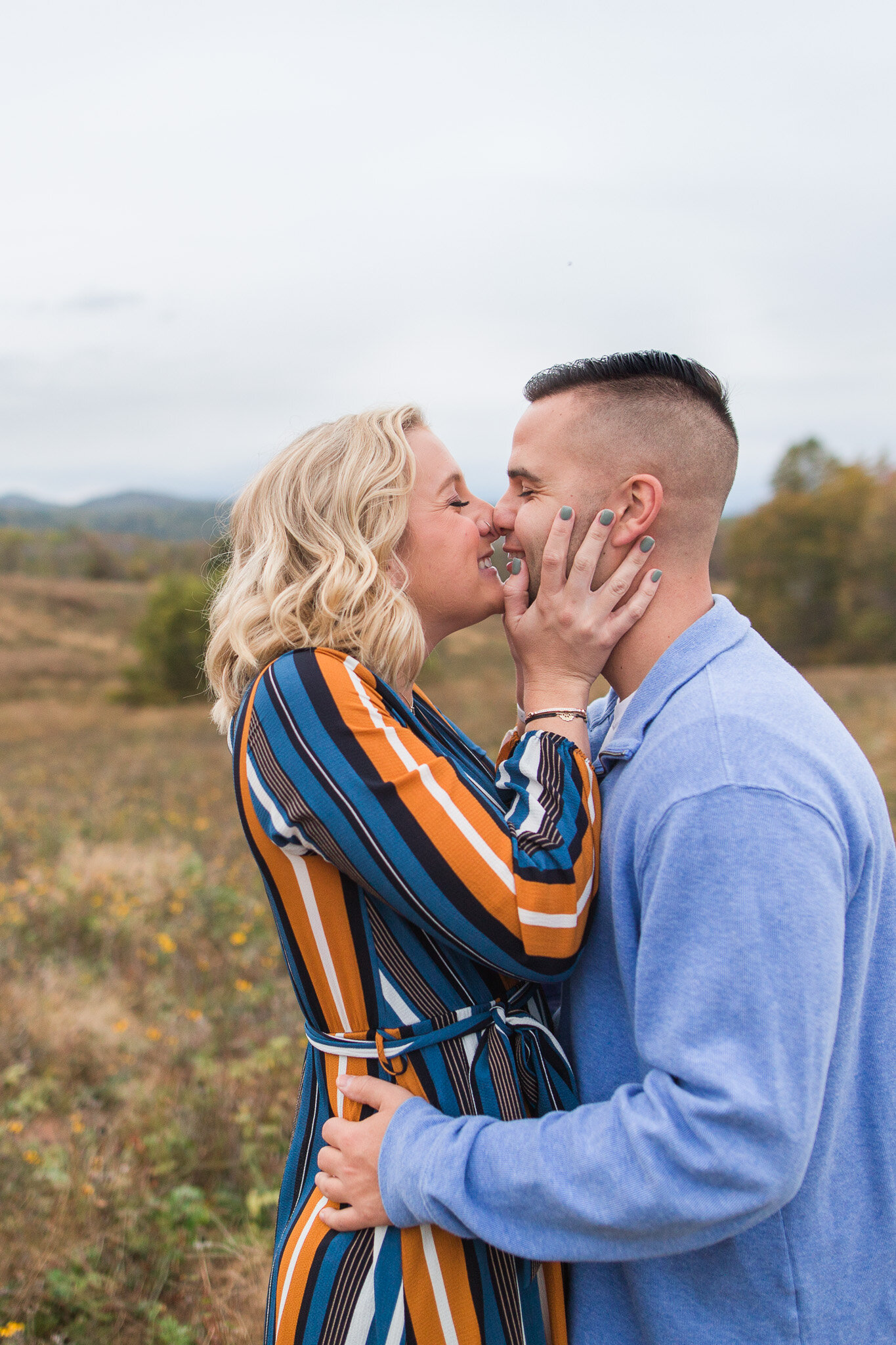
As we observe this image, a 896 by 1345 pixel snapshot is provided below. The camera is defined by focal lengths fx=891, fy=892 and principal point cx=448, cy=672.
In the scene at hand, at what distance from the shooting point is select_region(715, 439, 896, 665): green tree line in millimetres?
46188

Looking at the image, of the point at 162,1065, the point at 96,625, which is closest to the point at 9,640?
the point at 96,625

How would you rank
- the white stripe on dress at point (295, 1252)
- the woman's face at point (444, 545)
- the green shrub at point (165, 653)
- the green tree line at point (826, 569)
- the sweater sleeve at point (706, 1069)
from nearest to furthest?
1. the sweater sleeve at point (706, 1069)
2. the white stripe on dress at point (295, 1252)
3. the woman's face at point (444, 545)
4. the green tree line at point (826, 569)
5. the green shrub at point (165, 653)

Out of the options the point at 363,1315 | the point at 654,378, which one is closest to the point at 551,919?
the point at 363,1315

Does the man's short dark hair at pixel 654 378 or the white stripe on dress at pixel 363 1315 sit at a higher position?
the man's short dark hair at pixel 654 378

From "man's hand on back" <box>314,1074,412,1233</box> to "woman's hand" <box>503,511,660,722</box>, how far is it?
2.39 ft

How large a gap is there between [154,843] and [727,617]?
23.6 feet

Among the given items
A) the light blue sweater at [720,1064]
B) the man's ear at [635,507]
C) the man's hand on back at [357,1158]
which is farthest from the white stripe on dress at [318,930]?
the man's ear at [635,507]

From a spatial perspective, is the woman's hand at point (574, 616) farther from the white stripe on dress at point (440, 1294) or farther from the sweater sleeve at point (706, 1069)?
the white stripe on dress at point (440, 1294)

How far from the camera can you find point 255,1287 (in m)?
2.86

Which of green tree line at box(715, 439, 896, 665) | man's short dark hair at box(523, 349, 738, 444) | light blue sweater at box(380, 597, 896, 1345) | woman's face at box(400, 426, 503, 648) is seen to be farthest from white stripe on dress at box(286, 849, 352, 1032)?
green tree line at box(715, 439, 896, 665)

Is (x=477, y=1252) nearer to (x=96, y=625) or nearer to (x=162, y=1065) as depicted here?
(x=162, y=1065)

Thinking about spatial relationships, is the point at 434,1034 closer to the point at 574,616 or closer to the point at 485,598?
the point at 574,616

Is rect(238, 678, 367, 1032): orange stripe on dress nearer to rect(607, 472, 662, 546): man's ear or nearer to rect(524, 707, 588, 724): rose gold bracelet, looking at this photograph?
rect(524, 707, 588, 724): rose gold bracelet

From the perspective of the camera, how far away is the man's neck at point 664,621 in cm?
168
